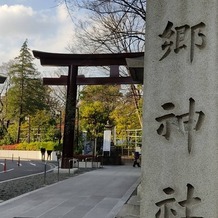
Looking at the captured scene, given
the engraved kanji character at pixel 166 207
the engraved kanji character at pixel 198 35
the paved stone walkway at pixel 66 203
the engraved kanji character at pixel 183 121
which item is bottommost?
the paved stone walkway at pixel 66 203

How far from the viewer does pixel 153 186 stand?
3723 millimetres

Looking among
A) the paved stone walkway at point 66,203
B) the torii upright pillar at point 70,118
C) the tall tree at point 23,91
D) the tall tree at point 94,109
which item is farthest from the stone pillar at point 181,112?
the tall tree at point 23,91

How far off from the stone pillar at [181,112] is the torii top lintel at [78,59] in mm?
14255

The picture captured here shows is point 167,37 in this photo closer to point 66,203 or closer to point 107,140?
point 66,203

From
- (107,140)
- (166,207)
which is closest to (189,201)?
(166,207)

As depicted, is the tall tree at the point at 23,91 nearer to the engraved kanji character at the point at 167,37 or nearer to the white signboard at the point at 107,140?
the white signboard at the point at 107,140

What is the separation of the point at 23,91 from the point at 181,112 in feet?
153

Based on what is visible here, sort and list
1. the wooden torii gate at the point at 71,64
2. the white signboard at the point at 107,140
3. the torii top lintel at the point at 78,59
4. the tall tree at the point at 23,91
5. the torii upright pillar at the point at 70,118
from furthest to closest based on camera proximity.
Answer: the tall tree at the point at 23,91 → the white signboard at the point at 107,140 → the torii upright pillar at the point at 70,118 → the wooden torii gate at the point at 71,64 → the torii top lintel at the point at 78,59

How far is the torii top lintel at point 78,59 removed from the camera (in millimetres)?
18344

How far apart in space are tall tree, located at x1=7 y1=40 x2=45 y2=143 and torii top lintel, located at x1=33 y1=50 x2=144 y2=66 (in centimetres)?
2982

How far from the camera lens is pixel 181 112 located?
366 cm

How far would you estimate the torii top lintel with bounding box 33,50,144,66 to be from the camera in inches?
722

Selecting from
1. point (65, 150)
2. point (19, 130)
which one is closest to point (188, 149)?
point (65, 150)

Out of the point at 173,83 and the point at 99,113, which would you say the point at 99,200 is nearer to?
the point at 173,83
